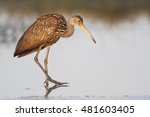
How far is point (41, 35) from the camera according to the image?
12281mm

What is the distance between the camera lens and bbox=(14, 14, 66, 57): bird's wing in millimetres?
12203

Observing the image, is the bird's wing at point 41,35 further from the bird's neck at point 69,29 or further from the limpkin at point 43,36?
the bird's neck at point 69,29

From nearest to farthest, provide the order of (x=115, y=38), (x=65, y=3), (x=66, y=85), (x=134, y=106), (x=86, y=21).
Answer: (x=134, y=106), (x=66, y=85), (x=115, y=38), (x=86, y=21), (x=65, y=3)

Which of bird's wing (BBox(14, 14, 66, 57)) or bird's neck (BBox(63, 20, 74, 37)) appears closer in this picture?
bird's wing (BBox(14, 14, 66, 57))

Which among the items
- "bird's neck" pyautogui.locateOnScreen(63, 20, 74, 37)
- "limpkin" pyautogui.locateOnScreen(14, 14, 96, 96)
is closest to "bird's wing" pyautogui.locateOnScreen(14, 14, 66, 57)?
"limpkin" pyautogui.locateOnScreen(14, 14, 96, 96)

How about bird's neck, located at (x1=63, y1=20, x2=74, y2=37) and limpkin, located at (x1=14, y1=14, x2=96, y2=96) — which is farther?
bird's neck, located at (x1=63, y1=20, x2=74, y2=37)

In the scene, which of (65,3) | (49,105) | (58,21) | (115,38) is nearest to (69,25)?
(58,21)

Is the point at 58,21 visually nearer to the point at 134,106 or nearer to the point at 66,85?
the point at 66,85

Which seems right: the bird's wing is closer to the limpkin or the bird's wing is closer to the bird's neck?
the limpkin

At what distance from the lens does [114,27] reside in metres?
17.7

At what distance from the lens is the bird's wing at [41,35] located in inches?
480

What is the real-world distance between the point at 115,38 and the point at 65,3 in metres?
4.58

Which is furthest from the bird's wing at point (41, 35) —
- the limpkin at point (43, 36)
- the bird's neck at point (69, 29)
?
the bird's neck at point (69, 29)

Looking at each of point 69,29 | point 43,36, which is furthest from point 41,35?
point 69,29
